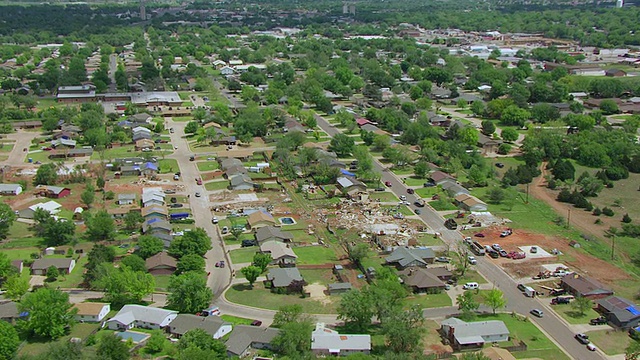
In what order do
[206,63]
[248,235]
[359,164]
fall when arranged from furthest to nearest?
[206,63], [359,164], [248,235]

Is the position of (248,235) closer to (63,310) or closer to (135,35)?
(63,310)

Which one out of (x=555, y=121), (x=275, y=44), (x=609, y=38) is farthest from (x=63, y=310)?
(x=609, y=38)

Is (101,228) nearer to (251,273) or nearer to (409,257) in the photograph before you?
(251,273)

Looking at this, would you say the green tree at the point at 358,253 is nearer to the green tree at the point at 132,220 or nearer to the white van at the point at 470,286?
the white van at the point at 470,286

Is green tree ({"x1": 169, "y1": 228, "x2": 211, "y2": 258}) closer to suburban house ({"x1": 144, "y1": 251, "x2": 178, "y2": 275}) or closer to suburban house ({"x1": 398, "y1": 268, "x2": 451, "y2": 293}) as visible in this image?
suburban house ({"x1": 144, "y1": 251, "x2": 178, "y2": 275})

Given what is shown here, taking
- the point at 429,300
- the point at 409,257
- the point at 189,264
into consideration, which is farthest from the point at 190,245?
the point at 429,300

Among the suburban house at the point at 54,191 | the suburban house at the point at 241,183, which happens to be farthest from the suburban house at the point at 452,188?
the suburban house at the point at 54,191
